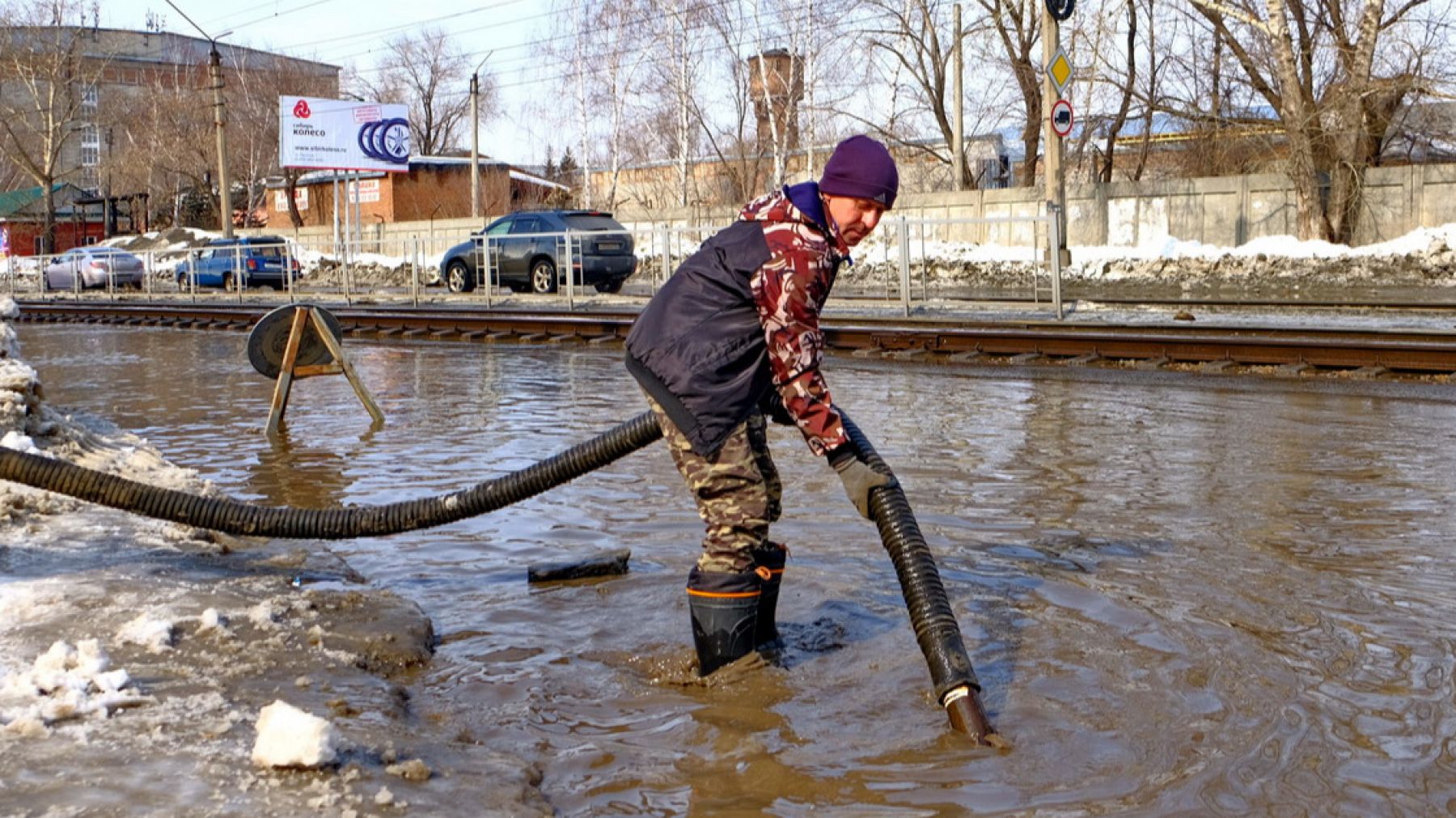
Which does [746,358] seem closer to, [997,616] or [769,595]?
[769,595]

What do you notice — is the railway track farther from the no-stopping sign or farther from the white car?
the white car

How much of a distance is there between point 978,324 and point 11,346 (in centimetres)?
1069

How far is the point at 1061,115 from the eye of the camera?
2136 cm

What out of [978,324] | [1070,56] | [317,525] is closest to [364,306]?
[978,324]

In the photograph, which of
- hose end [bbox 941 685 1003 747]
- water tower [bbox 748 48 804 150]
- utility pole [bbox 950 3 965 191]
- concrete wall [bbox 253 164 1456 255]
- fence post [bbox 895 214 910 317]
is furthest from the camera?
A: water tower [bbox 748 48 804 150]

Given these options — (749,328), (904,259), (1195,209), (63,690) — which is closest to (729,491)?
(749,328)

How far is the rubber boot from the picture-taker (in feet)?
13.9

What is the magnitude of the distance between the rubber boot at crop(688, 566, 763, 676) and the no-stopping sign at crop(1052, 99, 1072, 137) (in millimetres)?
18311

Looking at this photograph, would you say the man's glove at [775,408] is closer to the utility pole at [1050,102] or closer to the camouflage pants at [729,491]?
the camouflage pants at [729,491]

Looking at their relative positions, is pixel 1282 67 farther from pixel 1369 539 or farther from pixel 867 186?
pixel 867 186

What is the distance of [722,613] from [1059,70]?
1912cm

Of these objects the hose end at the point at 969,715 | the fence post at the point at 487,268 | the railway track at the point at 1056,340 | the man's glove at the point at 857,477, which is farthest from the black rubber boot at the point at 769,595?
the fence post at the point at 487,268

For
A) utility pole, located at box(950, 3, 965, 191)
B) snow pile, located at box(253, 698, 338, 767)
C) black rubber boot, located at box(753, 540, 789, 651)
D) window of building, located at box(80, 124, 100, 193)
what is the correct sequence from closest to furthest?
snow pile, located at box(253, 698, 338, 767) → black rubber boot, located at box(753, 540, 789, 651) → utility pole, located at box(950, 3, 965, 191) → window of building, located at box(80, 124, 100, 193)

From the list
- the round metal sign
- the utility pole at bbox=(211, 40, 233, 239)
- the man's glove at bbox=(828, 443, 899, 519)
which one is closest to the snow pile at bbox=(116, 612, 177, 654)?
the man's glove at bbox=(828, 443, 899, 519)
